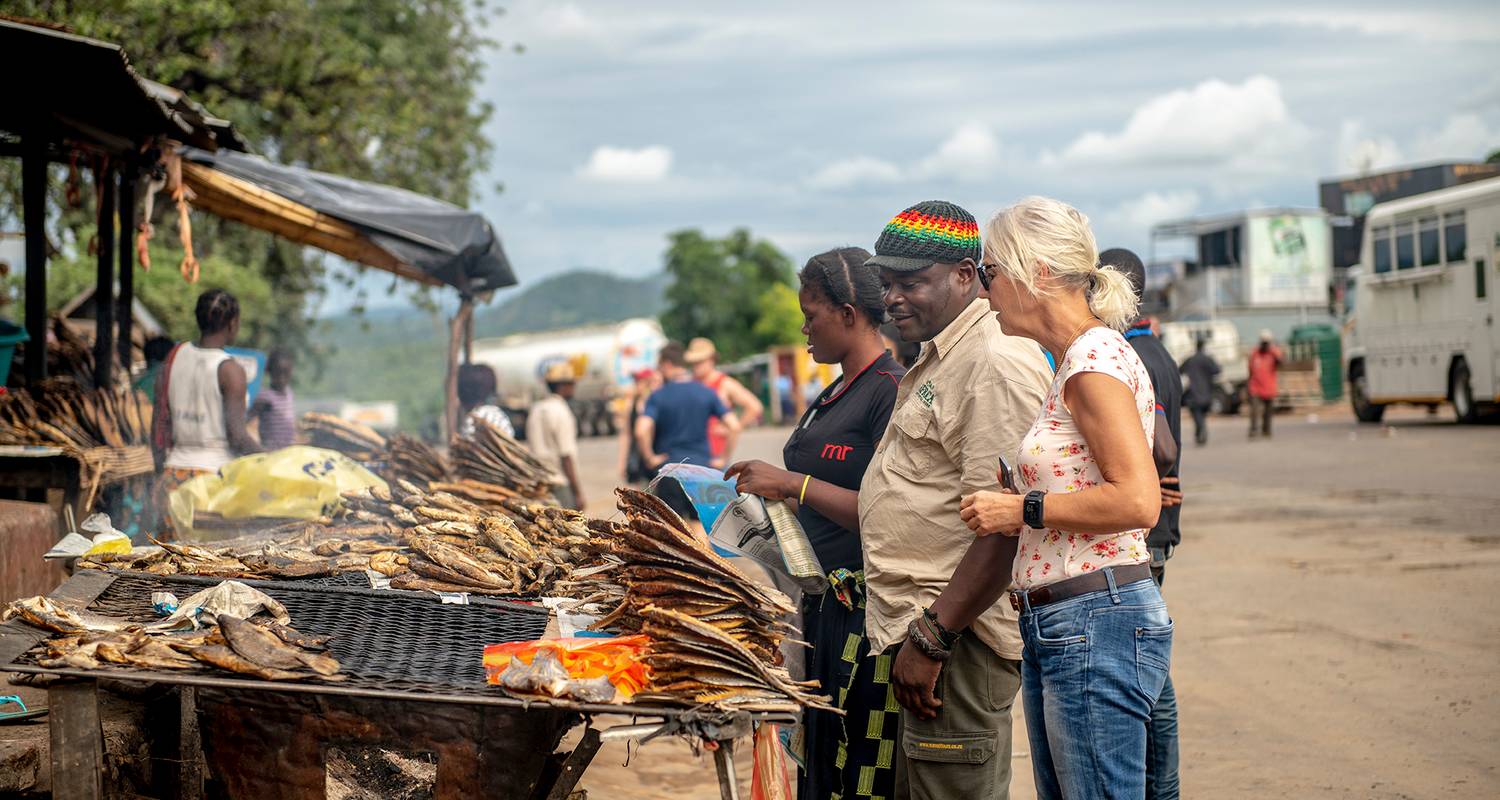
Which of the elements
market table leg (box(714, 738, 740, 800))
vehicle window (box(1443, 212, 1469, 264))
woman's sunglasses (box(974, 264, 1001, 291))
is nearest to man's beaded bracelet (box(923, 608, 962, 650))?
market table leg (box(714, 738, 740, 800))

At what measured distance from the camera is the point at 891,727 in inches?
138

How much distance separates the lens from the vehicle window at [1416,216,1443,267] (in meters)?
21.2

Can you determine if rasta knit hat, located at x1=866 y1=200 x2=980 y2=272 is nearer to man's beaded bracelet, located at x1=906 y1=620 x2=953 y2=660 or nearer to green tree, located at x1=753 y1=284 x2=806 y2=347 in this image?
man's beaded bracelet, located at x1=906 y1=620 x2=953 y2=660

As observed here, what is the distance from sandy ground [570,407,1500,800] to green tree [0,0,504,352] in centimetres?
893

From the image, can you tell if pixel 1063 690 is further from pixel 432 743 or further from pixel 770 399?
pixel 770 399

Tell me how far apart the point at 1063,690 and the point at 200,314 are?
5521 millimetres

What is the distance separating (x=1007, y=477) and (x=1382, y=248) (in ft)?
74.2

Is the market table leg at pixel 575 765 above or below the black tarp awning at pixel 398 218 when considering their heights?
below

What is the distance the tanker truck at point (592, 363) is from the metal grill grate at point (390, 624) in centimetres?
3812

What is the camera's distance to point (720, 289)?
72.8m

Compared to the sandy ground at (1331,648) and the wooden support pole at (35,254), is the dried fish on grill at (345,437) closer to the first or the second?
the wooden support pole at (35,254)

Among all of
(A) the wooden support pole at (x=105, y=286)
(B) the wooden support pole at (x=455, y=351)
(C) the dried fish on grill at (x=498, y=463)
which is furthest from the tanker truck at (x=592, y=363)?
(C) the dried fish on grill at (x=498, y=463)

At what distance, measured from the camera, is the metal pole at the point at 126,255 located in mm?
8508

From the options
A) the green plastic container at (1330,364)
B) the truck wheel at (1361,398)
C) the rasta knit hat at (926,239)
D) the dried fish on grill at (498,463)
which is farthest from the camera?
the green plastic container at (1330,364)
